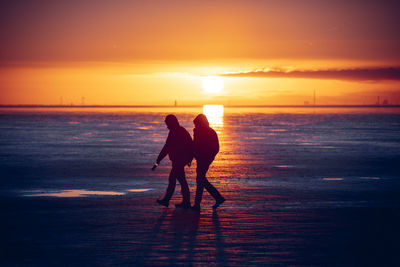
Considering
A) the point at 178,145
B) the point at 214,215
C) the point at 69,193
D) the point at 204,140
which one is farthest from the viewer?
the point at 69,193

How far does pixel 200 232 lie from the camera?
848 centimetres

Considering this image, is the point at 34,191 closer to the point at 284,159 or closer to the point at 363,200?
the point at 363,200

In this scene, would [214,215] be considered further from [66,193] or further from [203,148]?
[66,193]

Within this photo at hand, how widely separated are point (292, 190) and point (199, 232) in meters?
5.12

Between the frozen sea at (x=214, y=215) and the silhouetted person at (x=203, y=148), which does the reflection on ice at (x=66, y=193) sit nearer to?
the frozen sea at (x=214, y=215)

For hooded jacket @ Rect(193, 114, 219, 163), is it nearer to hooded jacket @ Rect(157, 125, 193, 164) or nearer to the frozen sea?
hooded jacket @ Rect(157, 125, 193, 164)

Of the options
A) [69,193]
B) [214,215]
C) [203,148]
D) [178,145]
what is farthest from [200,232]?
[69,193]

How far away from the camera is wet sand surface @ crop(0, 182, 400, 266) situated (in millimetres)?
7020

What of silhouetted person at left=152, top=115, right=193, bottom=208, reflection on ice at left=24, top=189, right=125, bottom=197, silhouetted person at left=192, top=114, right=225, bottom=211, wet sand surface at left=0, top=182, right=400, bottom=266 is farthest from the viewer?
reflection on ice at left=24, top=189, right=125, bottom=197

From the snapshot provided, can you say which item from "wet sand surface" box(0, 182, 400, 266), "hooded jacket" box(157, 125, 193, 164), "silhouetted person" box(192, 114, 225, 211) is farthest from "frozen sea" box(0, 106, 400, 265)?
"hooded jacket" box(157, 125, 193, 164)

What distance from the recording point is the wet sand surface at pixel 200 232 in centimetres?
702

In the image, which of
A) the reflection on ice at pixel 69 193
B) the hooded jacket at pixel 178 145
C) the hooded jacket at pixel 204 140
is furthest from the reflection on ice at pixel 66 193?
the hooded jacket at pixel 204 140

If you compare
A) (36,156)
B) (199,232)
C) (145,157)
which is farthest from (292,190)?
(36,156)

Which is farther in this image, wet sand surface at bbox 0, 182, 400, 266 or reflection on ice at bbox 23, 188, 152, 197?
reflection on ice at bbox 23, 188, 152, 197
